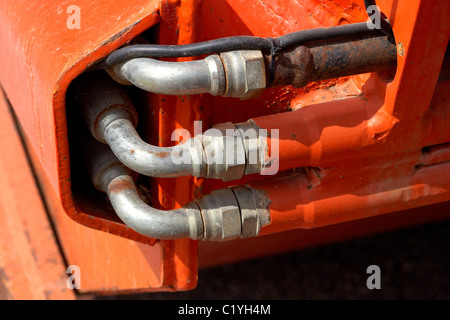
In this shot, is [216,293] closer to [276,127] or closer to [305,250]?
[305,250]

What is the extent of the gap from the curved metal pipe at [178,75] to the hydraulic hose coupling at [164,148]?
119 mm

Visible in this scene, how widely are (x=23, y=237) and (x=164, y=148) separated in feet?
3.27

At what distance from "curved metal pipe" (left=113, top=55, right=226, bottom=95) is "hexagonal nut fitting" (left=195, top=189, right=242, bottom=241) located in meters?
0.26

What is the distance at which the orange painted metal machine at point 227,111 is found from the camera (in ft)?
3.61

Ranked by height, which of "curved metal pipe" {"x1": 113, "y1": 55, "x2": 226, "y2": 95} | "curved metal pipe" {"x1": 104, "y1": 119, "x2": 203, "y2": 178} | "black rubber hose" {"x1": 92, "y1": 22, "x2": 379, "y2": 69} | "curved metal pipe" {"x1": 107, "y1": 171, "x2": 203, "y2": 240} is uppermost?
"black rubber hose" {"x1": 92, "y1": 22, "x2": 379, "y2": 69}

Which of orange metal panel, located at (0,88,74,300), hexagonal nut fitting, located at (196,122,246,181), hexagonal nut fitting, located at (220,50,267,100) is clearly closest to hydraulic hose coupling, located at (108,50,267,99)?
hexagonal nut fitting, located at (220,50,267,100)

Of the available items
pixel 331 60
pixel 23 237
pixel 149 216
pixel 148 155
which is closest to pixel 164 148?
pixel 148 155

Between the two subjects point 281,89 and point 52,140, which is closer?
point 52,140

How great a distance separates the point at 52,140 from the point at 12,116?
1143mm

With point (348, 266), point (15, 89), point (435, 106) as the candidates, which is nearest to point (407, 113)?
point (435, 106)

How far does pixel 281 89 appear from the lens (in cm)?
132

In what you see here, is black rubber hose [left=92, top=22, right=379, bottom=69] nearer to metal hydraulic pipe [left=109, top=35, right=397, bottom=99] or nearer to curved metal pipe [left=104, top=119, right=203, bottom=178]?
metal hydraulic pipe [left=109, top=35, right=397, bottom=99]

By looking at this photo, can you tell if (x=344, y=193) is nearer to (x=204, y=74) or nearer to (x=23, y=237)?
(x=204, y=74)

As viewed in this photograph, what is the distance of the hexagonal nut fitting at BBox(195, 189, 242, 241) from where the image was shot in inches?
48.5
